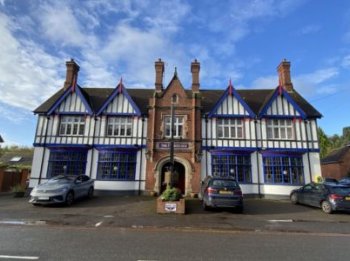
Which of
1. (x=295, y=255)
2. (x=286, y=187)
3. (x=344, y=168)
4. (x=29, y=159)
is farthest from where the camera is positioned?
(x=29, y=159)

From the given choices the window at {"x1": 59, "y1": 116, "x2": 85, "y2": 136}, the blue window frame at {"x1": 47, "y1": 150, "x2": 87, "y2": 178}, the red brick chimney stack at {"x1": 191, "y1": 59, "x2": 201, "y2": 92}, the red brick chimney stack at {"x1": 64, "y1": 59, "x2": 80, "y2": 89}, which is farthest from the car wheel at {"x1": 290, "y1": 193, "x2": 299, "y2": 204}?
the red brick chimney stack at {"x1": 64, "y1": 59, "x2": 80, "y2": 89}

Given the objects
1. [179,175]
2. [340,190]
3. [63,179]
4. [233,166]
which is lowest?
[340,190]

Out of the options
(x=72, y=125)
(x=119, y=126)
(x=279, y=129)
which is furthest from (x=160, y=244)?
(x=279, y=129)

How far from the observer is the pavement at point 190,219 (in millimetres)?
9062

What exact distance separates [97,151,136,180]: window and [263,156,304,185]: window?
11.0m

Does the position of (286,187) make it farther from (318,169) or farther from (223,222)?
(223,222)

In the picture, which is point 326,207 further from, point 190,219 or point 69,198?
point 69,198

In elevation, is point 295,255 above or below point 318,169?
below

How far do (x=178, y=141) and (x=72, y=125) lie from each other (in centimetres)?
929

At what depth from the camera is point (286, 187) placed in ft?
60.5

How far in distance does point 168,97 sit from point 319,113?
13.1 m

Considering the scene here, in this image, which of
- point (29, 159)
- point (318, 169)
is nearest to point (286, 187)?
point (318, 169)

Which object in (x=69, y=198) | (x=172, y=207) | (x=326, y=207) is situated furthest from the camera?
(x=69, y=198)

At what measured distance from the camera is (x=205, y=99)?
73.4ft
